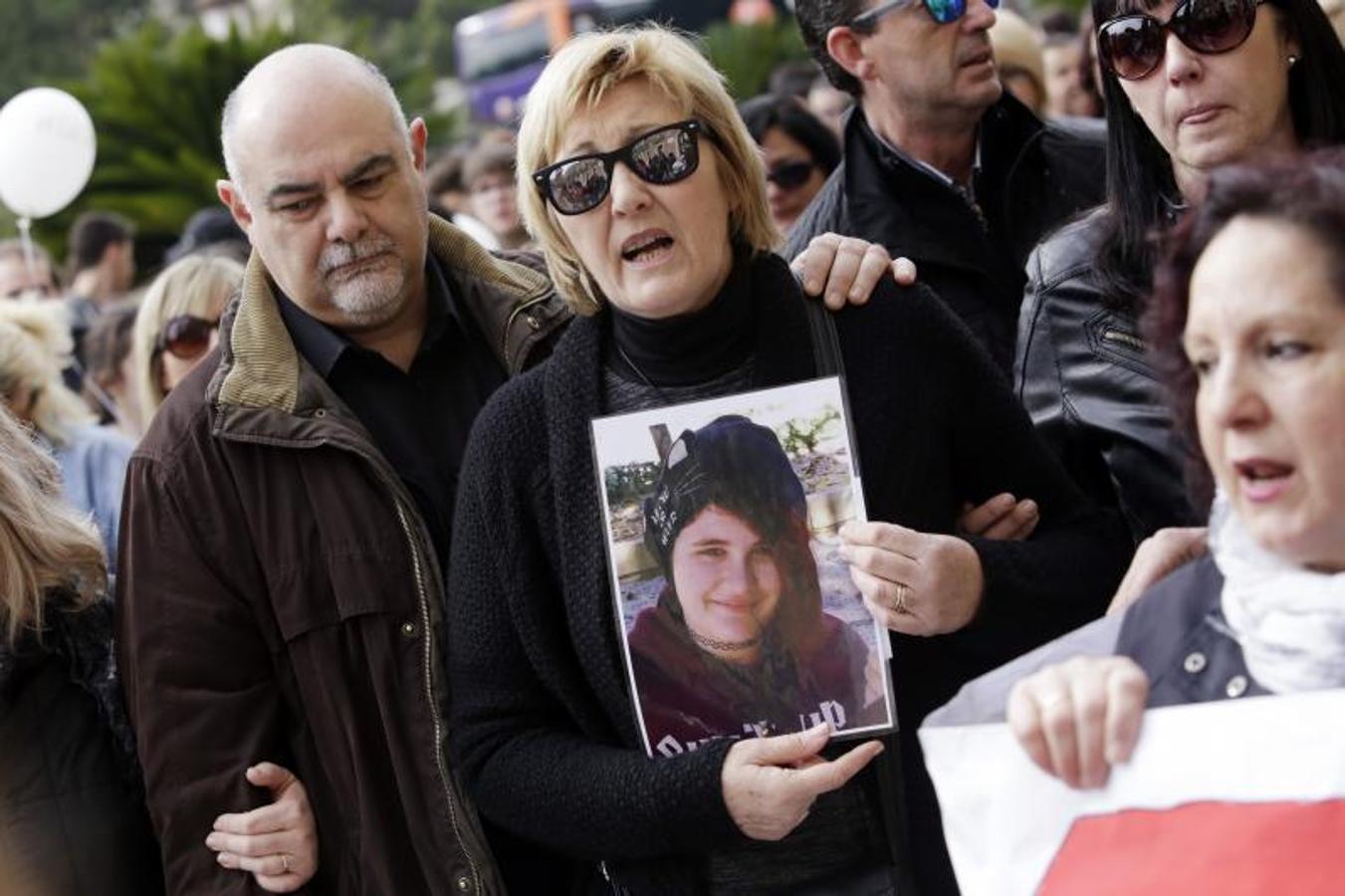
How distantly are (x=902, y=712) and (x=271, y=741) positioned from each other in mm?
1081

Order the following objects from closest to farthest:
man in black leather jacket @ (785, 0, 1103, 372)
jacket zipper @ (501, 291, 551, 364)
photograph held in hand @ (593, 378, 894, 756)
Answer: photograph held in hand @ (593, 378, 894, 756) → jacket zipper @ (501, 291, 551, 364) → man in black leather jacket @ (785, 0, 1103, 372)

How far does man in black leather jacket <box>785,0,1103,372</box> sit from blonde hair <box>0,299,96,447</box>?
7.92ft

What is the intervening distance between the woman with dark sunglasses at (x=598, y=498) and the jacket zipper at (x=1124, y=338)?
0.21m

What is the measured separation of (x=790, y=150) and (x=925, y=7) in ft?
4.92

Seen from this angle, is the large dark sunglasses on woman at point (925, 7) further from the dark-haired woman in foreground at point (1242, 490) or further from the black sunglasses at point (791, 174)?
the dark-haired woman in foreground at point (1242, 490)

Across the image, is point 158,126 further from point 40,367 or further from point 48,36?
point 48,36

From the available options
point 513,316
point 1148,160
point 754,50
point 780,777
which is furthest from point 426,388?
point 754,50

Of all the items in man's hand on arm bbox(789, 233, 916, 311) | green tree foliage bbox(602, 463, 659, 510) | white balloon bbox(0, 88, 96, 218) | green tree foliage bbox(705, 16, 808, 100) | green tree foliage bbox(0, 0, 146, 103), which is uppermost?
green tree foliage bbox(0, 0, 146, 103)

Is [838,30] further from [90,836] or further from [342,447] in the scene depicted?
[90,836]

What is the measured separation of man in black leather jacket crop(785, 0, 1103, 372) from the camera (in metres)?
4.16

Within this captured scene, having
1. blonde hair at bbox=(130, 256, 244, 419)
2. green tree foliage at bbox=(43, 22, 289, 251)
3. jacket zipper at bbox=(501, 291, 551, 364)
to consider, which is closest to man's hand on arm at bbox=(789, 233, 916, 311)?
jacket zipper at bbox=(501, 291, 551, 364)

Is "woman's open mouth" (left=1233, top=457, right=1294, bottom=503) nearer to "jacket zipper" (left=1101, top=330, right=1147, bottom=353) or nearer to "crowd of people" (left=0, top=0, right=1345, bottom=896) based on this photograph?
"crowd of people" (left=0, top=0, right=1345, bottom=896)

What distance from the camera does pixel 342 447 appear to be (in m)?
3.12

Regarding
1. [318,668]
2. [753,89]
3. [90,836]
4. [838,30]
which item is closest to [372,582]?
[318,668]
